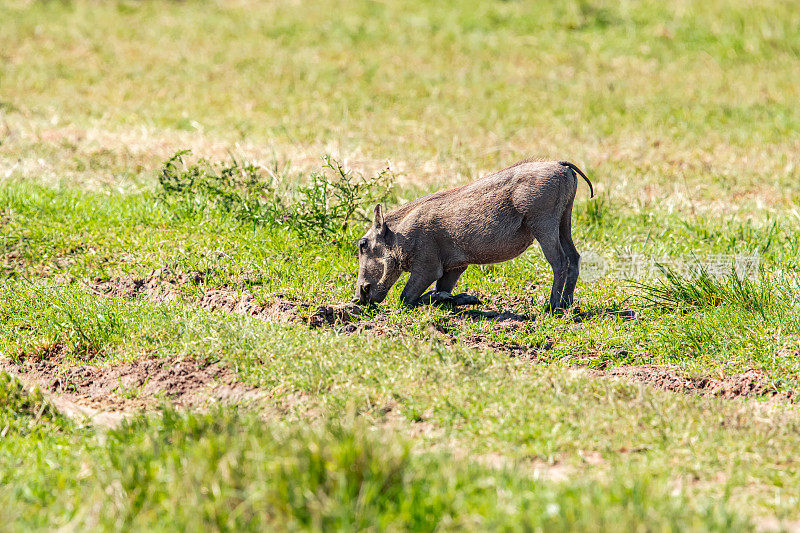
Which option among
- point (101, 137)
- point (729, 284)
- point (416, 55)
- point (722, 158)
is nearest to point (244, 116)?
point (101, 137)

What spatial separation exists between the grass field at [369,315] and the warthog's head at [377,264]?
1.58 feet

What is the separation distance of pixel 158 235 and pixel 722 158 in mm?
8115

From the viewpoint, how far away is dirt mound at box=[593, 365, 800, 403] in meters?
5.36

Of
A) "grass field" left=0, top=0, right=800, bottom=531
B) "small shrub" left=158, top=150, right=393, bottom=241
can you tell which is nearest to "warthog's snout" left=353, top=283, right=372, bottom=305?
"grass field" left=0, top=0, right=800, bottom=531

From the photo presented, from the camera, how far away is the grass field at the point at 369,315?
12.3 feet

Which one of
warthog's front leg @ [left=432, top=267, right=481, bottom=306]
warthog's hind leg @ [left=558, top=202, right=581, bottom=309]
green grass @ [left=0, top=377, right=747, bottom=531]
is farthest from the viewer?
warthog's front leg @ [left=432, top=267, right=481, bottom=306]

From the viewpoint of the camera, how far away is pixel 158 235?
327 inches

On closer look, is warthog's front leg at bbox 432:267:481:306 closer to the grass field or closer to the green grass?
the grass field

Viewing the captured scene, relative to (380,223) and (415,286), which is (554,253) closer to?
(415,286)

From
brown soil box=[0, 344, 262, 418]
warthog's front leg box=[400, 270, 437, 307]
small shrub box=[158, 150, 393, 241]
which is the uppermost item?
small shrub box=[158, 150, 393, 241]

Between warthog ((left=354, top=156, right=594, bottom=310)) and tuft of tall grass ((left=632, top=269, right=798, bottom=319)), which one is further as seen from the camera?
warthog ((left=354, top=156, right=594, bottom=310))

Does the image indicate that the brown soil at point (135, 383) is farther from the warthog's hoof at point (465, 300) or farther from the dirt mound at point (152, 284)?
the warthog's hoof at point (465, 300)

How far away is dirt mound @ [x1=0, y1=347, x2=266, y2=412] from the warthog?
5.71 feet

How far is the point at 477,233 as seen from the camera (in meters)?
6.88
